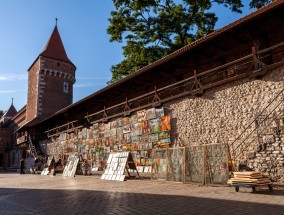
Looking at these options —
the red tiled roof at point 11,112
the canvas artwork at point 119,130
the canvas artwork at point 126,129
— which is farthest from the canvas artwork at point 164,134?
the red tiled roof at point 11,112

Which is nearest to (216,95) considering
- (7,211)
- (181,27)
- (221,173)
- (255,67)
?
(255,67)

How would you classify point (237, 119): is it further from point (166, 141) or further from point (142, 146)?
point (142, 146)

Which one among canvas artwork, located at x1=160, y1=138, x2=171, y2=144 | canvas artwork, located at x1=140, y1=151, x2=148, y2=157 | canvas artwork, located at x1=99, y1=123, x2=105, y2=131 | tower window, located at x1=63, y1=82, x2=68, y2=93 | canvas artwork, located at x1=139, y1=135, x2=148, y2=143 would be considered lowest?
canvas artwork, located at x1=140, y1=151, x2=148, y2=157

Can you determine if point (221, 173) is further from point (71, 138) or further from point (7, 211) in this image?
point (71, 138)

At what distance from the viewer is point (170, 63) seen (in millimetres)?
14047

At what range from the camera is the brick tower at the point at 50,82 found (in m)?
35.9

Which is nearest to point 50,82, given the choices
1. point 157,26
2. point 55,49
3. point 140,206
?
point 55,49

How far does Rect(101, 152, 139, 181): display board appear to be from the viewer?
1199 cm

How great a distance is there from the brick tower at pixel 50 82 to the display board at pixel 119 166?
25.1 m

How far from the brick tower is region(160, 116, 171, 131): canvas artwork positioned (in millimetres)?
24931

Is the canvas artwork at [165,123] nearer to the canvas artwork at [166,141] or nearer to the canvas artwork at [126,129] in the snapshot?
the canvas artwork at [166,141]

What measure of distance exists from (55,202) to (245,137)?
7123 millimetres

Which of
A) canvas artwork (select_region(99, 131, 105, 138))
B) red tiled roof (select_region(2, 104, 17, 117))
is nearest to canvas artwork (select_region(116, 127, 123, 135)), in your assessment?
canvas artwork (select_region(99, 131, 105, 138))

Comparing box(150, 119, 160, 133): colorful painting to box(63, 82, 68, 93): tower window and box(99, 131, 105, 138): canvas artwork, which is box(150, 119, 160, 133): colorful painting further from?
box(63, 82, 68, 93): tower window
